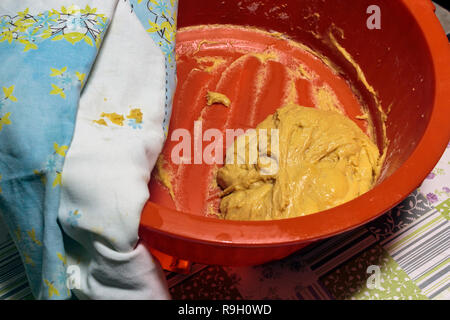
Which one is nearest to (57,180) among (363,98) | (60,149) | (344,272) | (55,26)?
(60,149)

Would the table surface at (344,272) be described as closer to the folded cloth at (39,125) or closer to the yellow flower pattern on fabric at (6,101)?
the folded cloth at (39,125)

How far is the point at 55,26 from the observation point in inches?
28.5

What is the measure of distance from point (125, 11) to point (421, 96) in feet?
2.06

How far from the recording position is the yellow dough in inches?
31.4

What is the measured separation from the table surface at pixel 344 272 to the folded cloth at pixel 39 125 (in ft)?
0.72

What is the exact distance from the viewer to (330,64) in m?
1.15

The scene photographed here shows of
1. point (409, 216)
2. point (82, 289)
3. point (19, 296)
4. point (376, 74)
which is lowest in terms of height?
point (19, 296)

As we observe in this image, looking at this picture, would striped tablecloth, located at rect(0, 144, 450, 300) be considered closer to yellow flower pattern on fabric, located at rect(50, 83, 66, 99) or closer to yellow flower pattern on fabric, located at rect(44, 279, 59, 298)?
yellow flower pattern on fabric, located at rect(44, 279, 59, 298)

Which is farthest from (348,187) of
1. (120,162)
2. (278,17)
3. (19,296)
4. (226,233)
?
(19,296)

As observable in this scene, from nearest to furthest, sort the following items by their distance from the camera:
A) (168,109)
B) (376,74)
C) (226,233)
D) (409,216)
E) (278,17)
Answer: (226,233) → (168,109) → (409,216) → (376,74) → (278,17)

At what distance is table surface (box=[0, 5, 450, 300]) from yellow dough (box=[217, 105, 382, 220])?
0.13 meters

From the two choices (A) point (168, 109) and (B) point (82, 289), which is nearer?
(B) point (82, 289)

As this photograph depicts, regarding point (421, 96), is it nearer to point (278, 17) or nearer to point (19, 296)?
point (278, 17)

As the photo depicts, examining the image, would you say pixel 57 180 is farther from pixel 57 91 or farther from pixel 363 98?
pixel 363 98
